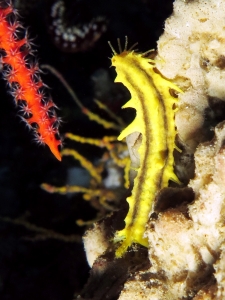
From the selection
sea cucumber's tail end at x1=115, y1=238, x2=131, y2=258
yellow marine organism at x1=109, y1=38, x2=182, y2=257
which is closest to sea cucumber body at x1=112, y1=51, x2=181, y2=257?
yellow marine organism at x1=109, y1=38, x2=182, y2=257

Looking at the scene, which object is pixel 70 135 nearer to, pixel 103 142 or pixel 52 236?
pixel 103 142

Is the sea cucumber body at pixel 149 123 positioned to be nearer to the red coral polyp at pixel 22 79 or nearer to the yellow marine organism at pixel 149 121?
the yellow marine organism at pixel 149 121

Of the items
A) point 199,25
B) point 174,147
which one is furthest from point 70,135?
point 199,25

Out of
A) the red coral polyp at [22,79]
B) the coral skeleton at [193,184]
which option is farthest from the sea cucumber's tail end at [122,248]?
the red coral polyp at [22,79]

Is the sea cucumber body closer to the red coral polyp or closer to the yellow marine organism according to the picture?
the yellow marine organism

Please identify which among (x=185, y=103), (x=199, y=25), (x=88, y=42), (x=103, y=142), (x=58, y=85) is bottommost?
(x=185, y=103)

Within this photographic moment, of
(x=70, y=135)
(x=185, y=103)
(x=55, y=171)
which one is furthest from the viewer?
(x=55, y=171)

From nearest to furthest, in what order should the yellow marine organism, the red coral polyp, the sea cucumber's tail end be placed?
the yellow marine organism → the sea cucumber's tail end → the red coral polyp

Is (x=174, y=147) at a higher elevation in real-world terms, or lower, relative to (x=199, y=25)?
lower
